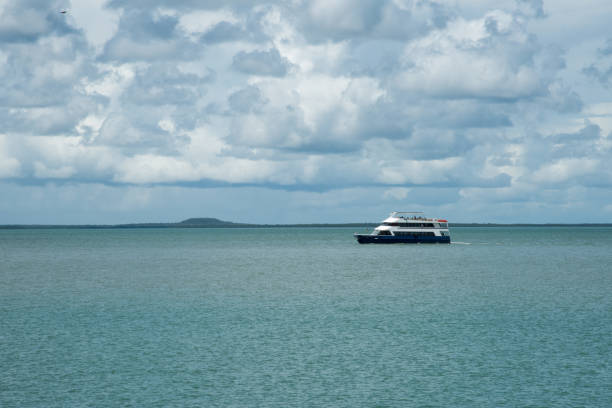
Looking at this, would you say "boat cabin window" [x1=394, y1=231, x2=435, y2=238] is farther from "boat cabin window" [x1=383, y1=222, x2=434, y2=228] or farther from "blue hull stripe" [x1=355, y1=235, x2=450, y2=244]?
"boat cabin window" [x1=383, y1=222, x2=434, y2=228]

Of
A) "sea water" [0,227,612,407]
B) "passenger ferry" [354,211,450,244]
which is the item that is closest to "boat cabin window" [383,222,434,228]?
"passenger ferry" [354,211,450,244]

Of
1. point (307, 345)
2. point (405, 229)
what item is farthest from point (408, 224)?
point (307, 345)

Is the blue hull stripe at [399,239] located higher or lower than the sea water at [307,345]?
higher

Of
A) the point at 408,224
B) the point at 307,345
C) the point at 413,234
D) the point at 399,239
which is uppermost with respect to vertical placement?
the point at 408,224

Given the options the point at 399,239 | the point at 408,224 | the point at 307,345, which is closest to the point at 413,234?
the point at 408,224

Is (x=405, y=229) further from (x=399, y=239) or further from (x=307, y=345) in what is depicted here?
(x=307, y=345)

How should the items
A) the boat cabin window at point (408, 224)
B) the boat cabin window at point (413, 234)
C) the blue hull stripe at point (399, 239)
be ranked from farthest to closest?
the boat cabin window at point (413, 234) < the boat cabin window at point (408, 224) < the blue hull stripe at point (399, 239)

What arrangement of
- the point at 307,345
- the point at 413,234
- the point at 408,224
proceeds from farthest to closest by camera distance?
1. the point at 413,234
2. the point at 408,224
3. the point at 307,345

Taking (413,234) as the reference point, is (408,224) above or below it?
above

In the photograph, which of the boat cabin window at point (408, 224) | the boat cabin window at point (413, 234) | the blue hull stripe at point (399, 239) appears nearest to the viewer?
the blue hull stripe at point (399, 239)

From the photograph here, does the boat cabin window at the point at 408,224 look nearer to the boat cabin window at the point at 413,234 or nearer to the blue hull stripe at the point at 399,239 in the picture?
the boat cabin window at the point at 413,234

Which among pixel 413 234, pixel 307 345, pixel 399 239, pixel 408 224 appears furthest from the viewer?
pixel 413 234

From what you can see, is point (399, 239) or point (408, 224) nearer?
point (399, 239)

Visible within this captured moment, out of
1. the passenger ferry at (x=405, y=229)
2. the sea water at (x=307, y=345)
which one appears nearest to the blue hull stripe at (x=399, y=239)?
the passenger ferry at (x=405, y=229)
